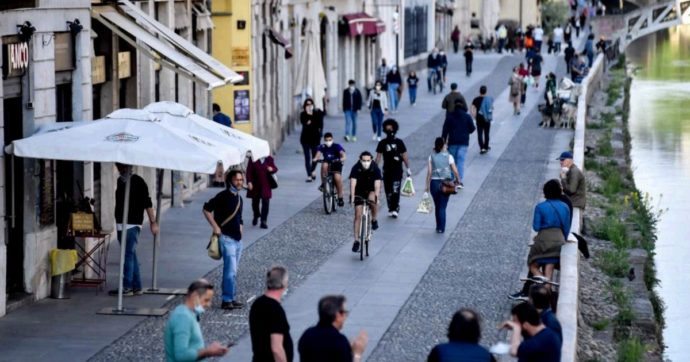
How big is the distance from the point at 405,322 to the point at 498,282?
287 cm

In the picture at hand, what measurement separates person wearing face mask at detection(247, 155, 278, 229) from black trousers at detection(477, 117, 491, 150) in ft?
38.8

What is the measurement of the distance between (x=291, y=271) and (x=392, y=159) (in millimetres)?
5033

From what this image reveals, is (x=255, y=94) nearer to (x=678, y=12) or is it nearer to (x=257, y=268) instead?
(x=257, y=268)

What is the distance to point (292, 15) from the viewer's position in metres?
42.2

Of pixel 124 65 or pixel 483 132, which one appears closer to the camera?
pixel 124 65

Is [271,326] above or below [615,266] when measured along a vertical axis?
above

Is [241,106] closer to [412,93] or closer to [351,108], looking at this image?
[351,108]

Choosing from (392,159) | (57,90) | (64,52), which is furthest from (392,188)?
(64,52)

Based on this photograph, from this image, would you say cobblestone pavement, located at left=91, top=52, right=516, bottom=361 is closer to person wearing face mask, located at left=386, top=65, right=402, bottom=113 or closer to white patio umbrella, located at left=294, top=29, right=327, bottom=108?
white patio umbrella, located at left=294, top=29, right=327, bottom=108

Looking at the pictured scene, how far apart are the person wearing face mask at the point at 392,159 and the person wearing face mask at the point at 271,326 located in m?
13.5

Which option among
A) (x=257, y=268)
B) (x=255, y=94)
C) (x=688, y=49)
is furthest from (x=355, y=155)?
(x=688, y=49)

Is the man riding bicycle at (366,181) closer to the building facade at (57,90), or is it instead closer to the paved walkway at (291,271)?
the paved walkway at (291,271)

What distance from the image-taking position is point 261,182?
25.5 meters

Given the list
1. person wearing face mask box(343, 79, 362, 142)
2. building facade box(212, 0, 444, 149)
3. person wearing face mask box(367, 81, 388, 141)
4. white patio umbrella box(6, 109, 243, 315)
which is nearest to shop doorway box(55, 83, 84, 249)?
white patio umbrella box(6, 109, 243, 315)
